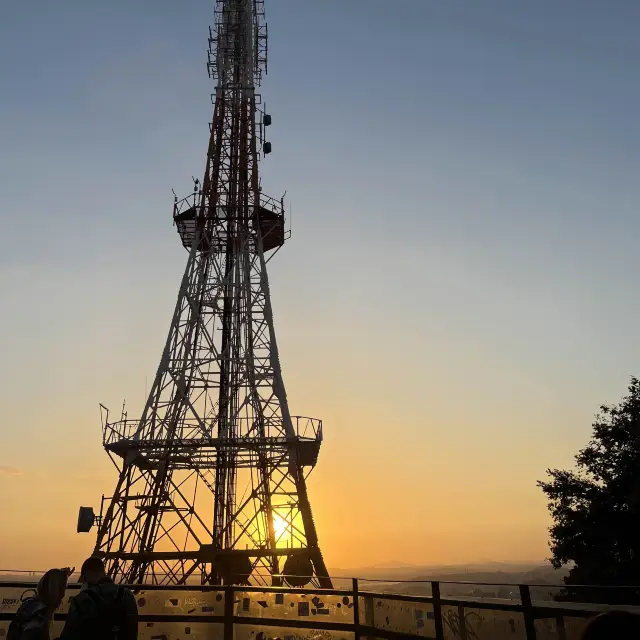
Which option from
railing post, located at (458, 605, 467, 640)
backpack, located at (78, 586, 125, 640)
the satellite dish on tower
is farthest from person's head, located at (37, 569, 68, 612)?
the satellite dish on tower

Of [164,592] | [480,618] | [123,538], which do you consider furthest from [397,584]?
[123,538]

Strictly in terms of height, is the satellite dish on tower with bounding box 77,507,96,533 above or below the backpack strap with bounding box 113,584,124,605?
above

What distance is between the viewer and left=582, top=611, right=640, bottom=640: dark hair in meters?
2.20

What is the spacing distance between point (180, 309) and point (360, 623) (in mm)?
19059

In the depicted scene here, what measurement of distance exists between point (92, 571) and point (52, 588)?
0.32 metres

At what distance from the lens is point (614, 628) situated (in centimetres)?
221

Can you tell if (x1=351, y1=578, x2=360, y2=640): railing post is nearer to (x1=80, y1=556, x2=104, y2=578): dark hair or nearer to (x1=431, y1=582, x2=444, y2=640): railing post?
(x1=431, y1=582, x2=444, y2=640): railing post

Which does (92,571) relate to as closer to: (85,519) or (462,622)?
(462,622)

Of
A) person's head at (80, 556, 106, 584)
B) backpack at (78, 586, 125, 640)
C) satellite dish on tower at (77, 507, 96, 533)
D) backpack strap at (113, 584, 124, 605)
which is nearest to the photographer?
backpack at (78, 586, 125, 640)

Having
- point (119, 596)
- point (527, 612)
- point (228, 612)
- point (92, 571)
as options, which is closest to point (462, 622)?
point (527, 612)

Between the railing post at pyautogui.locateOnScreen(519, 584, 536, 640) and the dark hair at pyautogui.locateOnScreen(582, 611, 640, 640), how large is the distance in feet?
18.5

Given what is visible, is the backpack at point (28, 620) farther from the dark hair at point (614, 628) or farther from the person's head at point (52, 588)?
the dark hair at point (614, 628)

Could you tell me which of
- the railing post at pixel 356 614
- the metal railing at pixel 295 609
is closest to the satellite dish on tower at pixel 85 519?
the metal railing at pixel 295 609

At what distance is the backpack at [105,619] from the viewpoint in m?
4.57
